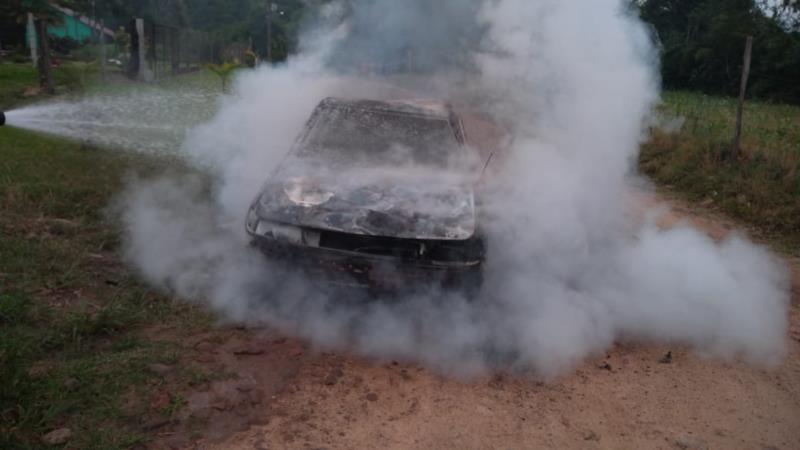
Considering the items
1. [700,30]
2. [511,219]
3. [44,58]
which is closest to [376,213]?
[511,219]

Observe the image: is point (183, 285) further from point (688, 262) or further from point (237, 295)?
point (688, 262)

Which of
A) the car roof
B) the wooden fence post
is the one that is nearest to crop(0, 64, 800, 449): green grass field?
the wooden fence post

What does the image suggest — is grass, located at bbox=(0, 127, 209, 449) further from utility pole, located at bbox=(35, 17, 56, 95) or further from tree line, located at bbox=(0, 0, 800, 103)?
tree line, located at bbox=(0, 0, 800, 103)

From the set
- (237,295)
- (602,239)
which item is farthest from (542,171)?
(237,295)

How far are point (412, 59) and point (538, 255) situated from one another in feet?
13.7

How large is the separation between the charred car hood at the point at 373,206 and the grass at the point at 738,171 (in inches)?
184

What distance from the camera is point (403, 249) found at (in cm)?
388

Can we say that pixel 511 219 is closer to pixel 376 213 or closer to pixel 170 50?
pixel 376 213

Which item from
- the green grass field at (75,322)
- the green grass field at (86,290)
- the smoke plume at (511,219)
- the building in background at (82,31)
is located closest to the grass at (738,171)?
the green grass field at (86,290)

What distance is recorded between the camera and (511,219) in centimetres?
430

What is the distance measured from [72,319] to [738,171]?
8441 millimetres

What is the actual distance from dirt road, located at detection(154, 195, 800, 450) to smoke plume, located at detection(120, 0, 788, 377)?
198 mm

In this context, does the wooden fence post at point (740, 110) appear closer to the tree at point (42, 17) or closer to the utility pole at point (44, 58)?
the tree at point (42, 17)

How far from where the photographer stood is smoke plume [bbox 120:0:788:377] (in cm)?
404
